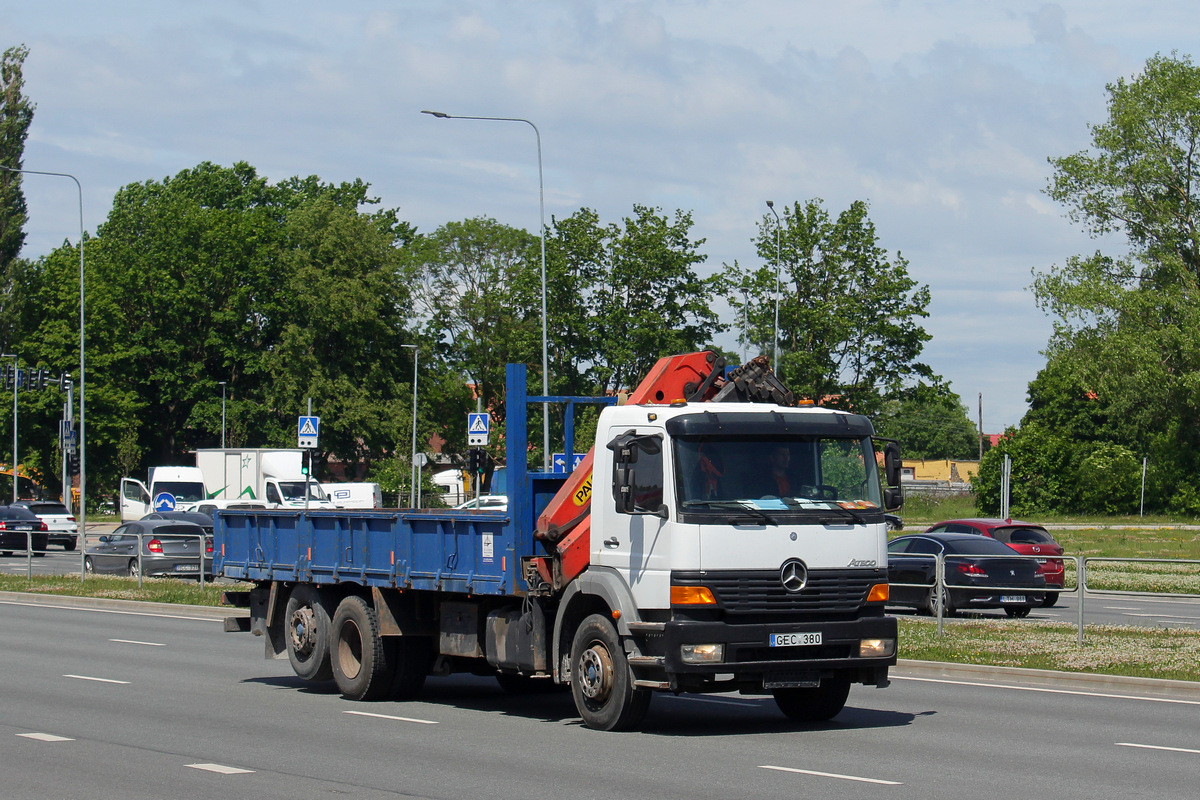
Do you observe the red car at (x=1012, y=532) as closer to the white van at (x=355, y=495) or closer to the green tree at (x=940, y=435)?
the white van at (x=355, y=495)

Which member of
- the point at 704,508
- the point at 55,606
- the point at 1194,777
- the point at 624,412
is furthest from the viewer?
the point at 55,606

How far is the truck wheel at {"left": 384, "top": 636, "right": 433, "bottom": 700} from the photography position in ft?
44.9

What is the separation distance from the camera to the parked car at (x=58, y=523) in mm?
51625

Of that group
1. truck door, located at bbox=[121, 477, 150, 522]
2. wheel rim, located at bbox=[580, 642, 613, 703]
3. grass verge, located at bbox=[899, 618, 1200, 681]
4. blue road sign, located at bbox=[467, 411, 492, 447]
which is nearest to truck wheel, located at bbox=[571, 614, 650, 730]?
wheel rim, located at bbox=[580, 642, 613, 703]

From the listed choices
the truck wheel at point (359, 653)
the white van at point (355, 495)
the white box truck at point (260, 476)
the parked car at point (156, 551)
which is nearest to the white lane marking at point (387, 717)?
the truck wheel at point (359, 653)

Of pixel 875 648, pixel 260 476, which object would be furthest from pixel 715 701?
pixel 260 476

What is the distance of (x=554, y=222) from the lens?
61.7 m

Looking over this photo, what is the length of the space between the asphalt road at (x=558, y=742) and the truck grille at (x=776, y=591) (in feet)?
3.26

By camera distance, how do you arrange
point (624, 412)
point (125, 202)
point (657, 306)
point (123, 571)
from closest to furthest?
point (624, 412), point (123, 571), point (657, 306), point (125, 202)

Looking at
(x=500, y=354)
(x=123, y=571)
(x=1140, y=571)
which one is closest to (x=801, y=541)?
(x=1140, y=571)

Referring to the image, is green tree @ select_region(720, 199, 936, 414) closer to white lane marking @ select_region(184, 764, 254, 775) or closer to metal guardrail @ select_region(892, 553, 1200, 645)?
metal guardrail @ select_region(892, 553, 1200, 645)

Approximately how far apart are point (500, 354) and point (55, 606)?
50.4m

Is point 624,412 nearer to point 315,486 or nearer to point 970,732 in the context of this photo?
point 970,732

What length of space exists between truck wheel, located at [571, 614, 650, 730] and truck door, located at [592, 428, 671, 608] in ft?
1.46
